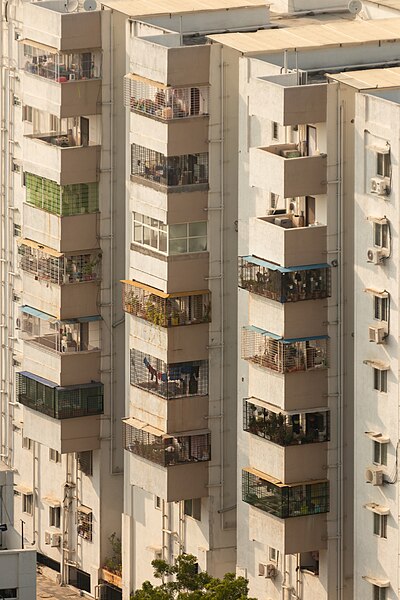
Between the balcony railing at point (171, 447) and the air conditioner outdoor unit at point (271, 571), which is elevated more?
the balcony railing at point (171, 447)

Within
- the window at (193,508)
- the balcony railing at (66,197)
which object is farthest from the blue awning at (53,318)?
the window at (193,508)

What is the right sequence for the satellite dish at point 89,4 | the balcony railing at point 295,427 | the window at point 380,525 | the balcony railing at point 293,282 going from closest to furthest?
1. the window at point 380,525
2. the balcony railing at point 293,282
3. the balcony railing at point 295,427
4. the satellite dish at point 89,4

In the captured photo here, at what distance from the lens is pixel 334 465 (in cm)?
9469

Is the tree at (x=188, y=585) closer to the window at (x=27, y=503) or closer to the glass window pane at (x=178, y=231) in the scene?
the glass window pane at (x=178, y=231)

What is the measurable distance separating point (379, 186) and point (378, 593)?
11.7 meters

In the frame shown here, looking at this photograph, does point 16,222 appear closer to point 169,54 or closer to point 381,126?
point 169,54

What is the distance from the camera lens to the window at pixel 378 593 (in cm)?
9238

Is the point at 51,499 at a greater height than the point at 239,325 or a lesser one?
lesser

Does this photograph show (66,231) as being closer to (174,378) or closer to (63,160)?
(63,160)

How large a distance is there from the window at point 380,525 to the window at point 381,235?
25.0ft

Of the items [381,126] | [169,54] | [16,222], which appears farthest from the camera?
[16,222]

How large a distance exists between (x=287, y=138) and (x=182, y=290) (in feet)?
22.7

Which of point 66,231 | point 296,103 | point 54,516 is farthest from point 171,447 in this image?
point 296,103

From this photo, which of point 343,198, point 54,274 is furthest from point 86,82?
point 343,198
